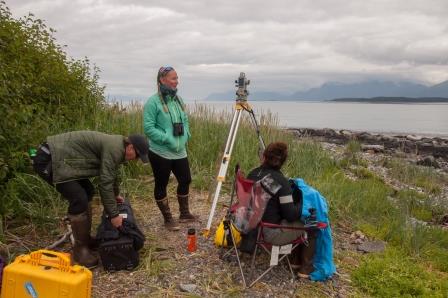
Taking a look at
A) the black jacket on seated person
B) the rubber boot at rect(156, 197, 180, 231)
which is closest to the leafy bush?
the rubber boot at rect(156, 197, 180, 231)

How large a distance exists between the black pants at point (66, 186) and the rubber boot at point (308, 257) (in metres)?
2.18

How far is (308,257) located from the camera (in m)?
4.17

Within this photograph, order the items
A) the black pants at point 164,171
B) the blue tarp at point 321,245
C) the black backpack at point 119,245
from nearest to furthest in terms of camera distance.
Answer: the black backpack at point 119,245, the blue tarp at point 321,245, the black pants at point 164,171

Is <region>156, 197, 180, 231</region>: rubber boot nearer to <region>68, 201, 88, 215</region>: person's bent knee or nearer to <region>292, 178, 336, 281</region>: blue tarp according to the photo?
<region>68, 201, 88, 215</region>: person's bent knee

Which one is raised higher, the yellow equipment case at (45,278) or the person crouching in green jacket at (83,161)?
the person crouching in green jacket at (83,161)

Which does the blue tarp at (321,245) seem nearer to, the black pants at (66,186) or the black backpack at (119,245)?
the black backpack at (119,245)

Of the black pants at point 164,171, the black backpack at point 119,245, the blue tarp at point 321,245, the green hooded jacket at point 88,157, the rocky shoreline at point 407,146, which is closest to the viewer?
the green hooded jacket at point 88,157

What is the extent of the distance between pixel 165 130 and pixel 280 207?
5.38ft

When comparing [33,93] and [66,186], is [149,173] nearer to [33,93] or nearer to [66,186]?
[33,93]

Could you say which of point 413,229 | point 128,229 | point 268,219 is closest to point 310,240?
point 268,219

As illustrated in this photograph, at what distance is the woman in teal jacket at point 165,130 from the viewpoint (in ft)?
15.4

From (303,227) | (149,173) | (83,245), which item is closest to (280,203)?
(303,227)

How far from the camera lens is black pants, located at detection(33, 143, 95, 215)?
12.3 feet

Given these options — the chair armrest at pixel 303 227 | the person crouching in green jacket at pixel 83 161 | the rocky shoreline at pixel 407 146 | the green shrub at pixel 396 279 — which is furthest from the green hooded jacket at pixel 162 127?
the rocky shoreline at pixel 407 146
